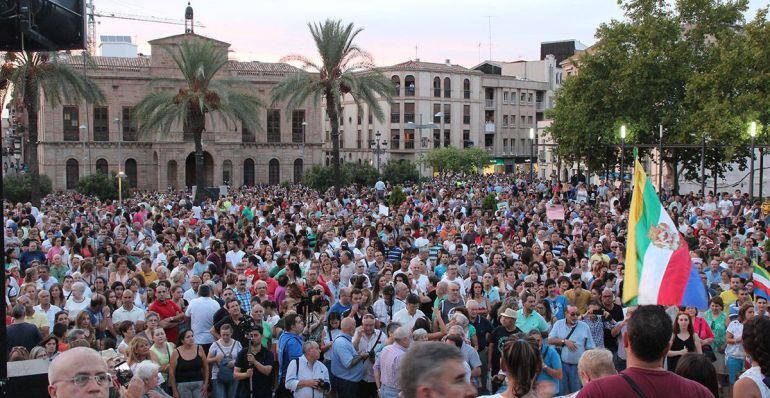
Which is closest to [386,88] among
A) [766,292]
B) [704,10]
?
[704,10]

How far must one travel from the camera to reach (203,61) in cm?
3472

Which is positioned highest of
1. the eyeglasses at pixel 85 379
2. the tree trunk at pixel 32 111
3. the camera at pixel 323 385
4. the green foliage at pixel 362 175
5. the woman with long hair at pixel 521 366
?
the tree trunk at pixel 32 111

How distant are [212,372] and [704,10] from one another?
116 ft

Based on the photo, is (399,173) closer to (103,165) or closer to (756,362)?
(103,165)

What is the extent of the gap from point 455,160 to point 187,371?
2364 inches

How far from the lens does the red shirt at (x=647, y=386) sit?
152 inches

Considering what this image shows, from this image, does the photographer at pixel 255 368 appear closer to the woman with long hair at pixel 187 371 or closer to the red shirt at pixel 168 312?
the woman with long hair at pixel 187 371

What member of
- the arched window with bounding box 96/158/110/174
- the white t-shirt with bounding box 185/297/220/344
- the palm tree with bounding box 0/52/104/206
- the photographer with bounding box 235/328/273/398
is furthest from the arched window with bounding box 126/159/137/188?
the photographer with bounding box 235/328/273/398

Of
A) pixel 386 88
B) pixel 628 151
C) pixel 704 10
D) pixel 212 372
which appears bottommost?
pixel 212 372

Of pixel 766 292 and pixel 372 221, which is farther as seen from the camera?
pixel 372 221

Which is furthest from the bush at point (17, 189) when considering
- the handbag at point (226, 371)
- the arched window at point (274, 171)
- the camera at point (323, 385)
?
the camera at point (323, 385)

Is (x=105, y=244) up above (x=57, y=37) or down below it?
below

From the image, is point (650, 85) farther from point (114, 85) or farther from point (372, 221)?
point (114, 85)

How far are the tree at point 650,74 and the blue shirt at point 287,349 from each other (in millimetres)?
31160
